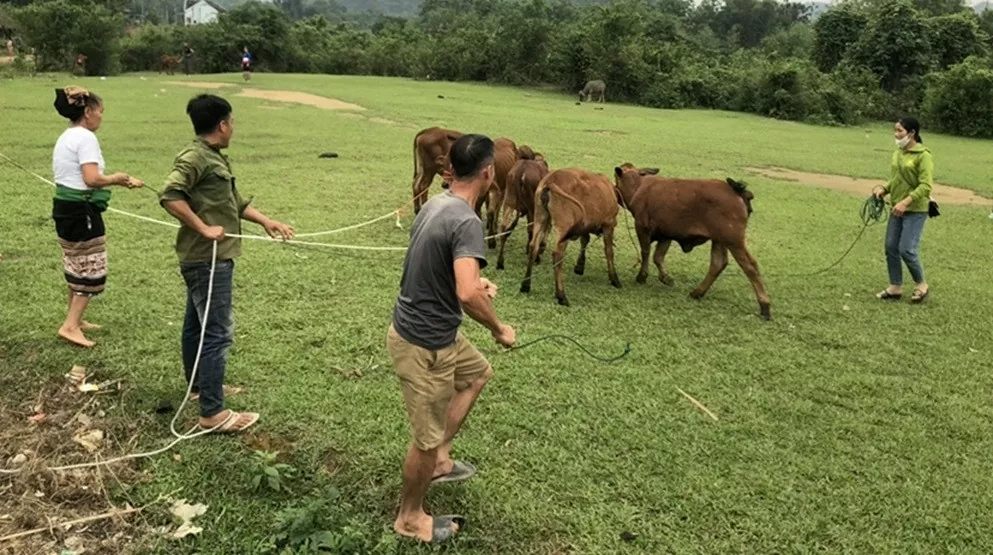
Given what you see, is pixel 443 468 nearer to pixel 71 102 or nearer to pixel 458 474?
pixel 458 474

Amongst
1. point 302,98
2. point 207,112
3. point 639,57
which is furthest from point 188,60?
point 207,112

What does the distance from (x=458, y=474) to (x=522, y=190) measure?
15.1ft

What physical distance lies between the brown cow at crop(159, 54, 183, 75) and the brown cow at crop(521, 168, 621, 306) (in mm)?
40263

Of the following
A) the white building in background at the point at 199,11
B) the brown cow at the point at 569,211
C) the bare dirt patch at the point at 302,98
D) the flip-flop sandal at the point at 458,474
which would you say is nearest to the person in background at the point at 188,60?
the bare dirt patch at the point at 302,98

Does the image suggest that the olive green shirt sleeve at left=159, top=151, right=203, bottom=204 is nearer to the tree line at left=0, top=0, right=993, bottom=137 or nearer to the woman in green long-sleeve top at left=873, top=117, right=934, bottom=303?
the woman in green long-sleeve top at left=873, top=117, right=934, bottom=303

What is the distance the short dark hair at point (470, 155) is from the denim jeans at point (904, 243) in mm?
5990

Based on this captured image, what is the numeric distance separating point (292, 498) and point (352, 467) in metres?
0.40

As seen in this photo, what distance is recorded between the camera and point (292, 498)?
3.92 m

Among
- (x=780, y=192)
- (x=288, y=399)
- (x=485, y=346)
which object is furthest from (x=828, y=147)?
(x=288, y=399)

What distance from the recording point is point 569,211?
23.9 ft

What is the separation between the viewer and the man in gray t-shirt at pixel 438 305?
10.5ft

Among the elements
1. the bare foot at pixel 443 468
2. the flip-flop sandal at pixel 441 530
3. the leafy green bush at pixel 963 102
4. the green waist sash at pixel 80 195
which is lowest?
the flip-flop sandal at pixel 441 530

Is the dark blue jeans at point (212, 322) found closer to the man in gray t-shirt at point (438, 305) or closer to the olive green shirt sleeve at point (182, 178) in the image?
the olive green shirt sleeve at point (182, 178)

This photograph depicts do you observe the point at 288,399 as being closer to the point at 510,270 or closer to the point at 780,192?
the point at 510,270
